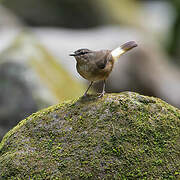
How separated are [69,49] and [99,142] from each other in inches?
386

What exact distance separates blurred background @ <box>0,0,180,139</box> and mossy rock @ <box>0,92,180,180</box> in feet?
10.5

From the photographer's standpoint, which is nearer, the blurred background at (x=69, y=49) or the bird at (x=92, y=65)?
the bird at (x=92, y=65)

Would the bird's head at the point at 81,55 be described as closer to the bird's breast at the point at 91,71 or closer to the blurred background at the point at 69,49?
the bird's breast at the point at 91,71

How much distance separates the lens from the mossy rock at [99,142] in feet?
14.1

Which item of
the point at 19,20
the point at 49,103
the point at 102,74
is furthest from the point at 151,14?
the point at 102,74

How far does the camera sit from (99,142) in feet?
14.6

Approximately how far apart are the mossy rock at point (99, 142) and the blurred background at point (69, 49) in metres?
3.19

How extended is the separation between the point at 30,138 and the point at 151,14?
27734mm

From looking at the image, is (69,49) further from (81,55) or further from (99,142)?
(99,142)

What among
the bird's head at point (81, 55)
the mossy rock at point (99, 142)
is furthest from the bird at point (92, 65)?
the mossy rock at point (99, 142)

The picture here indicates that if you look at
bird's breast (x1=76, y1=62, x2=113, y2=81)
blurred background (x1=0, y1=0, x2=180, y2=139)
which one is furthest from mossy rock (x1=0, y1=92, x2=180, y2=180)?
blurred background (x1=0, y1=0, x2=180, y2=139)

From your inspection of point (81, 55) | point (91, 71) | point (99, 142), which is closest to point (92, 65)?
point (91, 71)

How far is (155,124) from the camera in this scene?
4633 millimetres

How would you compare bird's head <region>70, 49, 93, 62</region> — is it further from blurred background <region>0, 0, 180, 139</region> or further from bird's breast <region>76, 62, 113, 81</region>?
blurred background <region>0, 0, 180, 139</region>
